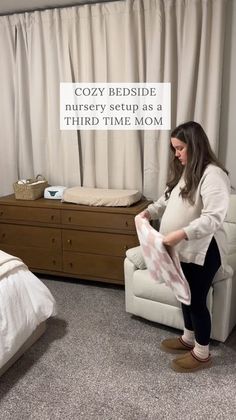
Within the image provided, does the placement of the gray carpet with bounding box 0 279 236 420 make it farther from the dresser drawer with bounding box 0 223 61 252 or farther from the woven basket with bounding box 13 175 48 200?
the woven basket with bounding box 13 175 48 200

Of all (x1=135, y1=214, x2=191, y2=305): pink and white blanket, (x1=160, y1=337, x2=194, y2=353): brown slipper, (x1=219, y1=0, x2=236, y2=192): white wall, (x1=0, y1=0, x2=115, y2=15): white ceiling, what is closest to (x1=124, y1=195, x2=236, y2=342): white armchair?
Result: (x1=160, y1=337, x2=194, y2=353): brown slipper

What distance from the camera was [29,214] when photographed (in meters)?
3.27

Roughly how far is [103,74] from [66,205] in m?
1.24

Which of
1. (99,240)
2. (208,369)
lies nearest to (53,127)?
(99,240)

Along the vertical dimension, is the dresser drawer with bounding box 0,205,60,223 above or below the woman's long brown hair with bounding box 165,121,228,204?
below

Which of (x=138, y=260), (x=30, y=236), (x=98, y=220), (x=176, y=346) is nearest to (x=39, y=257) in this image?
(x=30, y=236)

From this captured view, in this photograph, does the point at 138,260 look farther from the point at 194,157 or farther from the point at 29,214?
the point at 29,214

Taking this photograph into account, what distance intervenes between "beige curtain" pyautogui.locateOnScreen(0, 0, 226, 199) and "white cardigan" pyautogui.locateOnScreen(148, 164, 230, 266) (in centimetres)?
123

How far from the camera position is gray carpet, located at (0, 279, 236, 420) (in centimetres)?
182

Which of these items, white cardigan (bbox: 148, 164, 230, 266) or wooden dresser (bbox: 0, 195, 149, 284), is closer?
white cardigan (bbox: 148, 164, 230, 266)

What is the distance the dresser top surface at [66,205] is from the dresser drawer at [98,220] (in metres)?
0.03

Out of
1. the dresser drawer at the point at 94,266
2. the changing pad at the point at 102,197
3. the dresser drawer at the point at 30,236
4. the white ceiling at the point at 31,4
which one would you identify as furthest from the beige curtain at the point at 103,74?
the dresser drawer at the point at 94,266

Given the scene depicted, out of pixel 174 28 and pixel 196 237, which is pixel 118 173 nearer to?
pixel 174 28

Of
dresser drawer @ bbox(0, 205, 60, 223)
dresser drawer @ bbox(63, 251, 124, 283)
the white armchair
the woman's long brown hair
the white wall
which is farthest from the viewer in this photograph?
dresser drawer @ bbox(0, 205, 60, 223)
